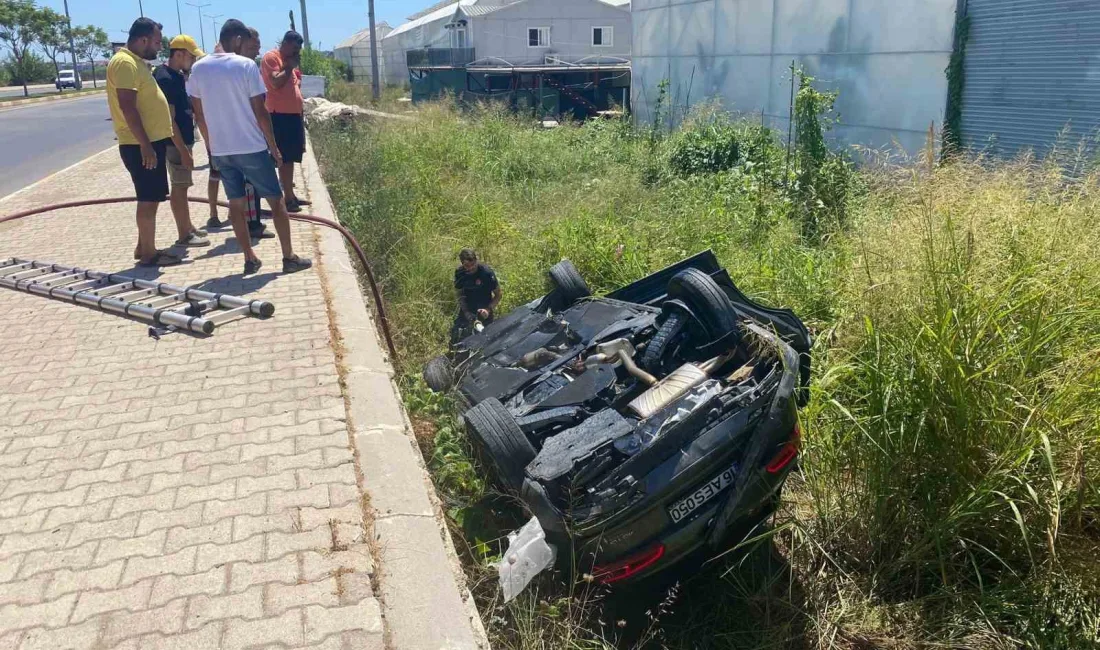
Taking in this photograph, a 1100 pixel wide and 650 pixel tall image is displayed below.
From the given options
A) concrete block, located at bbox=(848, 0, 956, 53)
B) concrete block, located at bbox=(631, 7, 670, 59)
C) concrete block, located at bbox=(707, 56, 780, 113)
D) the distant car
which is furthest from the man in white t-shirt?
the distant car

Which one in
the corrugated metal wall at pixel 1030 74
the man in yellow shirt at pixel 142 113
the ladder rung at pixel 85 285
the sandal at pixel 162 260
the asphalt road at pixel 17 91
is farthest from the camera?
the asphalt road at pixel 17 91

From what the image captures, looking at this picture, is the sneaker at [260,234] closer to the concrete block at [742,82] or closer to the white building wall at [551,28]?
the concrete block at [742,82]

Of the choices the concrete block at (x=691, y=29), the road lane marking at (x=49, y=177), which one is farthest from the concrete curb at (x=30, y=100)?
the concrete block at (x=691, y=29)

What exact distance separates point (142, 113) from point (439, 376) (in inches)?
139

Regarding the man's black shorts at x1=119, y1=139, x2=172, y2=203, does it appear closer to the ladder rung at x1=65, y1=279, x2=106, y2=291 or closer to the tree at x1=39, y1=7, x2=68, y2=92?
the ladder rung at x1=65, y1=279, x2=106, y2=291

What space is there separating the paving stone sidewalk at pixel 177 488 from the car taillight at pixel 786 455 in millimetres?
1704

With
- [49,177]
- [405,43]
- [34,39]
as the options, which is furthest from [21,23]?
[49,177]

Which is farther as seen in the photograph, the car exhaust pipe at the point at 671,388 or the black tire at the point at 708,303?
the black tire at the point at 708,303

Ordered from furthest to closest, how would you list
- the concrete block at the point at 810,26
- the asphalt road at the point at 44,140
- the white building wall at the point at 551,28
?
the white building wall at the point at 551,28, the asphalt road at the point at 44,140, the concrete block at the point at 810,26

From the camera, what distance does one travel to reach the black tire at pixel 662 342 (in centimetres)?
396

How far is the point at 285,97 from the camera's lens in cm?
830

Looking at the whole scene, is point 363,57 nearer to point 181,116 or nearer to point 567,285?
point 181,116

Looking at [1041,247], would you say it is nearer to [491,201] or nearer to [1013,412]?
[1013,412]

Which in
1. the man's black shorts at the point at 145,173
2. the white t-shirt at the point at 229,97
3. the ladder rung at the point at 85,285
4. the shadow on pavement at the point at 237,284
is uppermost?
the white t-shirt at the point at 229,97
